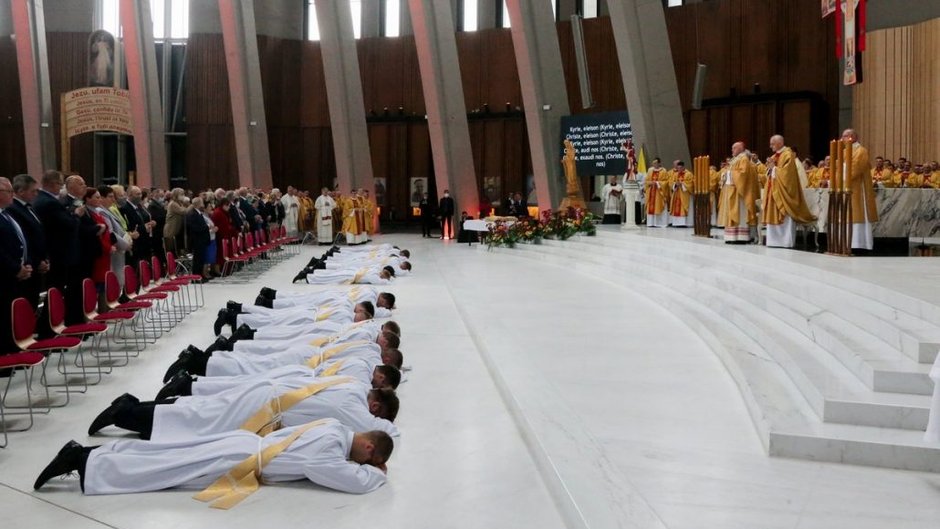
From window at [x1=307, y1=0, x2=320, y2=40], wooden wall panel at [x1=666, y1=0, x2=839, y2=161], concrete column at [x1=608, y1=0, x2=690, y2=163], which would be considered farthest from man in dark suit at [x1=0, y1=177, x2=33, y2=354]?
window at [x1=307, y1=0, x2=320, y2=40]

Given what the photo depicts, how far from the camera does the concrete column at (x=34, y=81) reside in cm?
2462

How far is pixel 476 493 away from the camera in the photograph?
15.0 feet

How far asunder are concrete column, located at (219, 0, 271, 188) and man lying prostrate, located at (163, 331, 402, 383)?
2178 centimetres

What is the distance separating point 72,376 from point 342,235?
757 inches

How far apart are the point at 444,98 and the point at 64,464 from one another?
71.8ft

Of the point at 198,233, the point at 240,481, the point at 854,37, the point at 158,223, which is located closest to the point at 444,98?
the point at 158,223

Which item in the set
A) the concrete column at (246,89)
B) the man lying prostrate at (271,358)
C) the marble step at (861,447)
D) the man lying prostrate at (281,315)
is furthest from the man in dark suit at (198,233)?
the concrete column at (246,89)

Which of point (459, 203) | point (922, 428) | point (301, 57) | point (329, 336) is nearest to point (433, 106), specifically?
point (459, 203)

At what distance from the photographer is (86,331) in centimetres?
659

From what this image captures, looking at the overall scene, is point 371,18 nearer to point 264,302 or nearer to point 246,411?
point 264,302

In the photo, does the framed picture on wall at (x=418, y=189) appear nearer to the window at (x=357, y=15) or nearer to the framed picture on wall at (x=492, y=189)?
the framed picture on wall at (x=492, y=189)

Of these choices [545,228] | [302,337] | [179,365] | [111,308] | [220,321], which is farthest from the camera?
[545,228]

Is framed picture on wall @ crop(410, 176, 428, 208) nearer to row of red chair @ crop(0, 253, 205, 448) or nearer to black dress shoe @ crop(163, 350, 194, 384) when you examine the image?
row of red chair @ crop(0, 253, 205, 448)

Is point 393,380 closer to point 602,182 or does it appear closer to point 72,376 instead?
point 72,376
